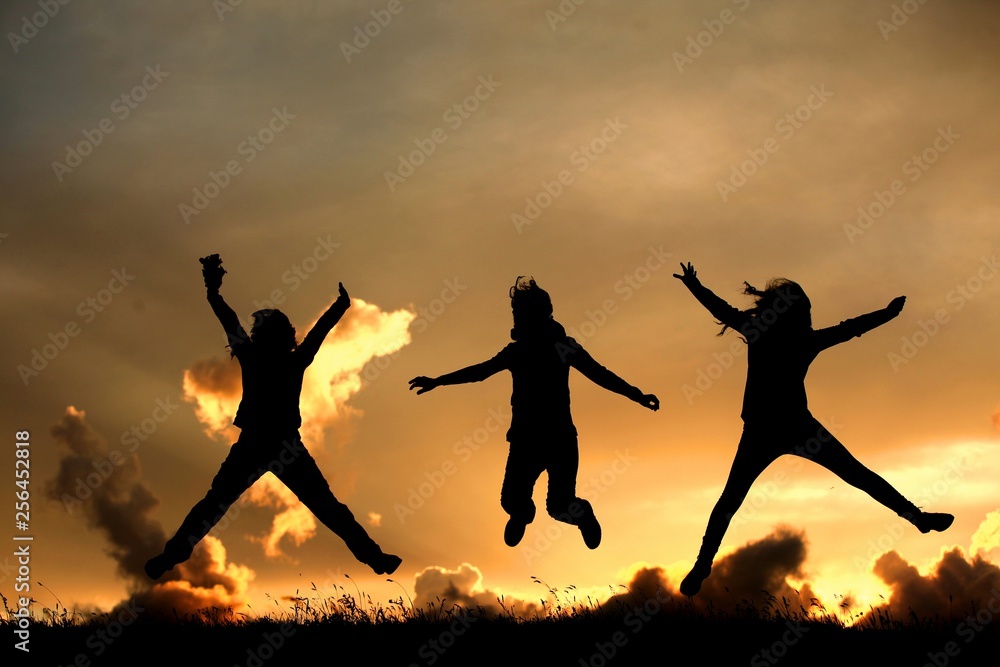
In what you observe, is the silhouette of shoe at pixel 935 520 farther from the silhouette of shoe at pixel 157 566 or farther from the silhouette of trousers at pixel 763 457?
the silhouette of shoe at pixel 157 566

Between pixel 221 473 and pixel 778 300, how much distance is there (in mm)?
6475

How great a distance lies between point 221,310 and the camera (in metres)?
12.1

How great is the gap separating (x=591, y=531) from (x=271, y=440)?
374 cm

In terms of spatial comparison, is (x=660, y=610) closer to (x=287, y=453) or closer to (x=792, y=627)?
(x=792, y=627)

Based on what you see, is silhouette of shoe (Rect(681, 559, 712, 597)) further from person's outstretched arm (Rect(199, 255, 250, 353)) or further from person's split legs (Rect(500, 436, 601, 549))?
person's outstretched arm (Rect(199, 255, 250, 353))

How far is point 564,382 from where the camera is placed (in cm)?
1218

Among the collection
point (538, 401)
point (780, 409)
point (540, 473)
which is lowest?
point (540, 473)

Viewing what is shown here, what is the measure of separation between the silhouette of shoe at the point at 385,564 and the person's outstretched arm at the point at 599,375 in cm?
297

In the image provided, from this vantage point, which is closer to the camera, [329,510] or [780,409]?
[780,409]

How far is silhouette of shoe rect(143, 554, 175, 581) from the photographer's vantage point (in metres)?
11.7

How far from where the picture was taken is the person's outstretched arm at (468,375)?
476 inches

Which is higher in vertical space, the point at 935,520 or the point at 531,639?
the point at 935,520

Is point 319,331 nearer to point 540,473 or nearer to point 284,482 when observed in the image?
point 284,482

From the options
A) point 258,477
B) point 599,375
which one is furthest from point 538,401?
point 258,477
